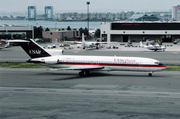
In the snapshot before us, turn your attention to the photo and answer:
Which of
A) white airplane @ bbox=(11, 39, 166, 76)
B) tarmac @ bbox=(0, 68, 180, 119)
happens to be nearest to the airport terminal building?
tarmac @ bbox=(0, 68, 180, 119)

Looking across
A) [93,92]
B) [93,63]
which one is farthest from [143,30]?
[93,92]

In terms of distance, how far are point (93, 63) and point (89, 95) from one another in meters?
16.1

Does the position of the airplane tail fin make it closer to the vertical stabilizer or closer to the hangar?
the vertical stabilizer

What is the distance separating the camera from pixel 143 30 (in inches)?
5443

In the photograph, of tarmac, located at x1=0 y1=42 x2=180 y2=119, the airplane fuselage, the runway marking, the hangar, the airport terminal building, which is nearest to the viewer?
tarmac, located at x1=0 y1=42 x2=180 y2=119

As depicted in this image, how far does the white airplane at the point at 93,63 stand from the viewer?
48.1 metres

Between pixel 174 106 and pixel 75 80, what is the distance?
19.5 m

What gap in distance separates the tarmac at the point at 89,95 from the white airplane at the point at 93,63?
1.49 meters

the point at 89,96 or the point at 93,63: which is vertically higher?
the point at 93,63

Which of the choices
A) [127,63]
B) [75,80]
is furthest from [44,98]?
[127,63]

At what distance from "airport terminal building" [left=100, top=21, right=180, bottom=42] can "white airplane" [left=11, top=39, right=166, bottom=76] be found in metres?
91.1

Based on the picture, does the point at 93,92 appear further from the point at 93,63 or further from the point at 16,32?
the point at 16,32

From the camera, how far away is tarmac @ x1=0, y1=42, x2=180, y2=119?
1009 inches

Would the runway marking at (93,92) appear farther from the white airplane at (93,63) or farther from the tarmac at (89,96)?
the white airplane at (93,63)
